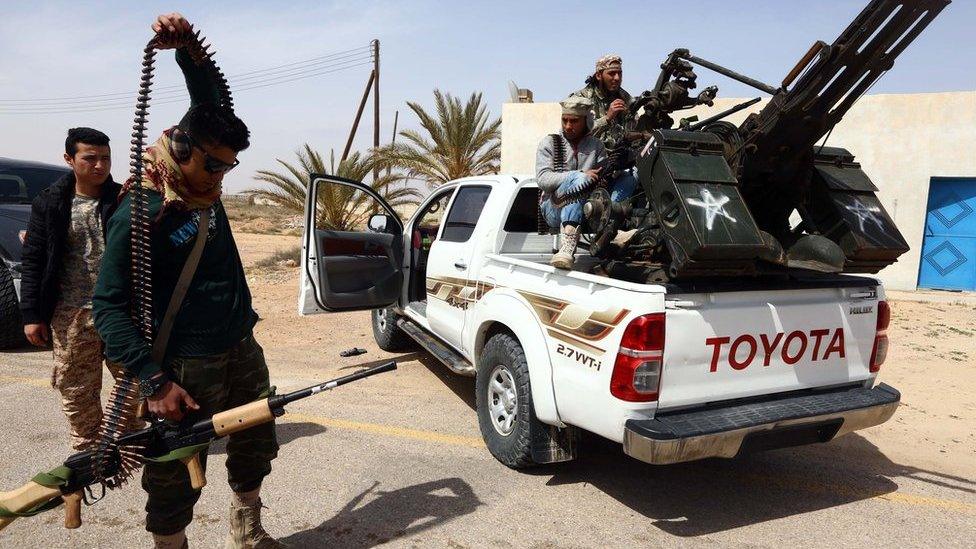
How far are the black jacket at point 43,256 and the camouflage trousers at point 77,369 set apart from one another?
8 cm

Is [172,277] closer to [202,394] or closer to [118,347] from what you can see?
[118,347]

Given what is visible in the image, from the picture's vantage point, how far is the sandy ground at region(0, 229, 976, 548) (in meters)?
3.04

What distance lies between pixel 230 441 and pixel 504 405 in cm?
167

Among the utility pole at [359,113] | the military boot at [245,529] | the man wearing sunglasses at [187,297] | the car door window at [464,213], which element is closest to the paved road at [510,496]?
the military boot at [245,529]

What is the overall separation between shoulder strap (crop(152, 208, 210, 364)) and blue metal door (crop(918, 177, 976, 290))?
12.7 meters

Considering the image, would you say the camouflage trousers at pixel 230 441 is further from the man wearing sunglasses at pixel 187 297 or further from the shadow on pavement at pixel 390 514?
the shadow on pavement at pixel 390 514

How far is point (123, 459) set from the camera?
2268mm

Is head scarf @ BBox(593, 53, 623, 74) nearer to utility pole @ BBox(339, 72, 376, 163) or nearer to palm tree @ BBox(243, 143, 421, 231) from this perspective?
palm tree @ BBox(243, 143, 421, 231)

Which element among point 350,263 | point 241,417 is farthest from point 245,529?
point 350,263

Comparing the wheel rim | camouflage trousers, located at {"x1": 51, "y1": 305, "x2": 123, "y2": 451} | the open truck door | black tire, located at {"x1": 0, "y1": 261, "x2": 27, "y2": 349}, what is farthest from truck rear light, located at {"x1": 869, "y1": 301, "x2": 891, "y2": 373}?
black tire, located at {"x1": 0, "y1": 261, "x2": 27, "y2": 349}

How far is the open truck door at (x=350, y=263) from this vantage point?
17.9 ft

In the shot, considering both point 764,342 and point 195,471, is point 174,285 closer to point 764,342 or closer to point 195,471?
point 195,471

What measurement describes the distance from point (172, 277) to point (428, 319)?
10.3 feet

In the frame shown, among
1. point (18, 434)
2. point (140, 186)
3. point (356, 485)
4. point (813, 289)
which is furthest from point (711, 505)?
point (18, 434)
